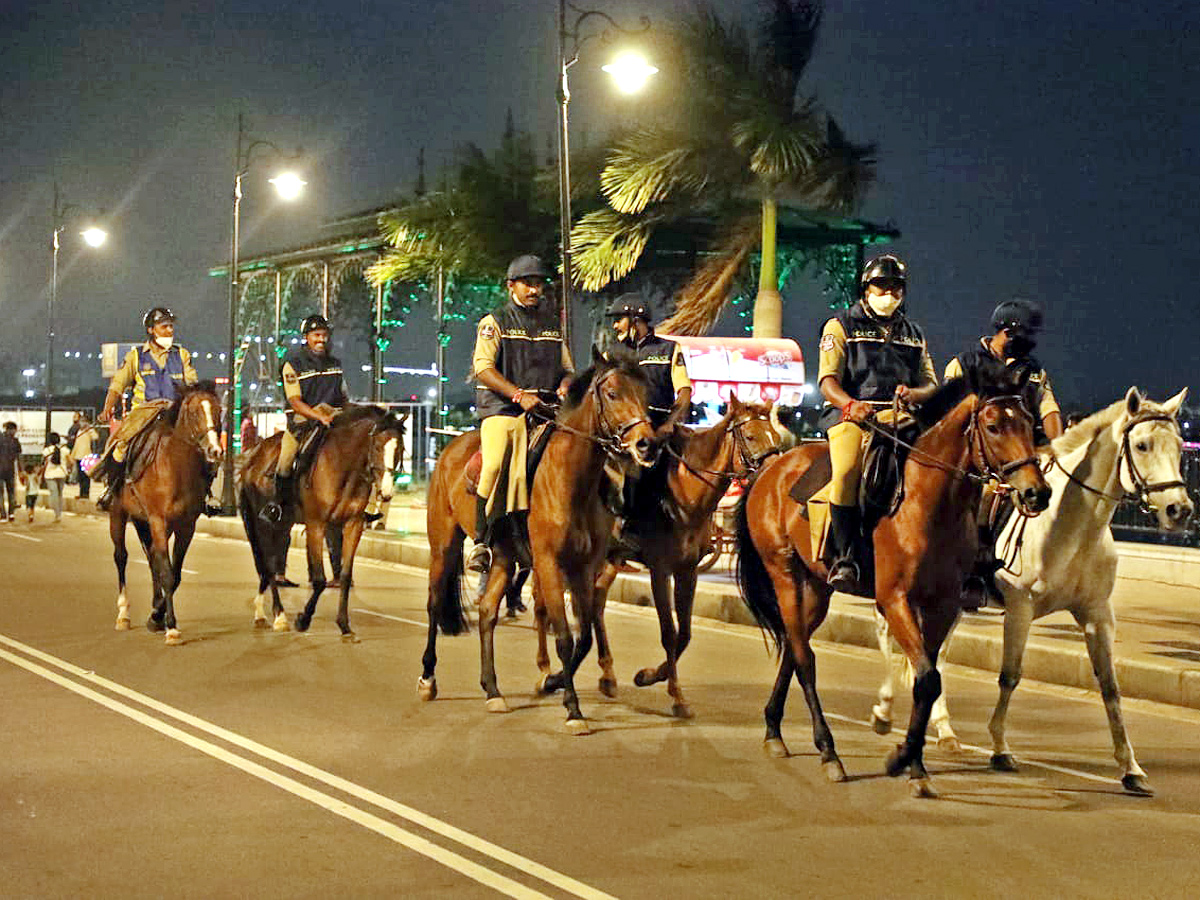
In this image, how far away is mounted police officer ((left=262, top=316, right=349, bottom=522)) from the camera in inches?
606

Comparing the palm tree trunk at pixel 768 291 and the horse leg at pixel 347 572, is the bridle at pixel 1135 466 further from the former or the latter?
the palm tree trunk at pixel 768 291

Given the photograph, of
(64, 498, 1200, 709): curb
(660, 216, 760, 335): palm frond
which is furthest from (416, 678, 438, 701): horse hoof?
(660, 216, 760, 335): palm frond

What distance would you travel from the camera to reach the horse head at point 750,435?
12.5 metres

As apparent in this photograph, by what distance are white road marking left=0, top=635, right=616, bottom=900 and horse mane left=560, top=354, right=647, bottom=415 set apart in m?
2.91

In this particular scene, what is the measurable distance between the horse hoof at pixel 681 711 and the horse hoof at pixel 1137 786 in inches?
119

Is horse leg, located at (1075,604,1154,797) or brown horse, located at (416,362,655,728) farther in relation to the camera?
brown horse, located at (416,362,655,728)

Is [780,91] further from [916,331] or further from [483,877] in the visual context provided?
[483,877]

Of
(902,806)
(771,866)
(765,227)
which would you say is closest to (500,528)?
(902,806)

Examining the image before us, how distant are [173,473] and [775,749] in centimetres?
749

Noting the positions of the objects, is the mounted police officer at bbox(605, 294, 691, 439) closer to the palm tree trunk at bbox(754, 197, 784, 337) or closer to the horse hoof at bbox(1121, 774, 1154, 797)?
the horse hoof at bbox(1121, 774, 1154, 797)

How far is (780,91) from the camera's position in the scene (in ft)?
82.4

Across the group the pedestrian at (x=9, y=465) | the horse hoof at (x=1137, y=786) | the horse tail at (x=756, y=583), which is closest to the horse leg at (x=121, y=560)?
the horse tail at (x=756, y=583)

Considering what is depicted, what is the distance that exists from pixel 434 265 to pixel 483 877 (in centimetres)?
2483

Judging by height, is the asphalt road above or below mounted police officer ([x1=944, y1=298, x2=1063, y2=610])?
below
